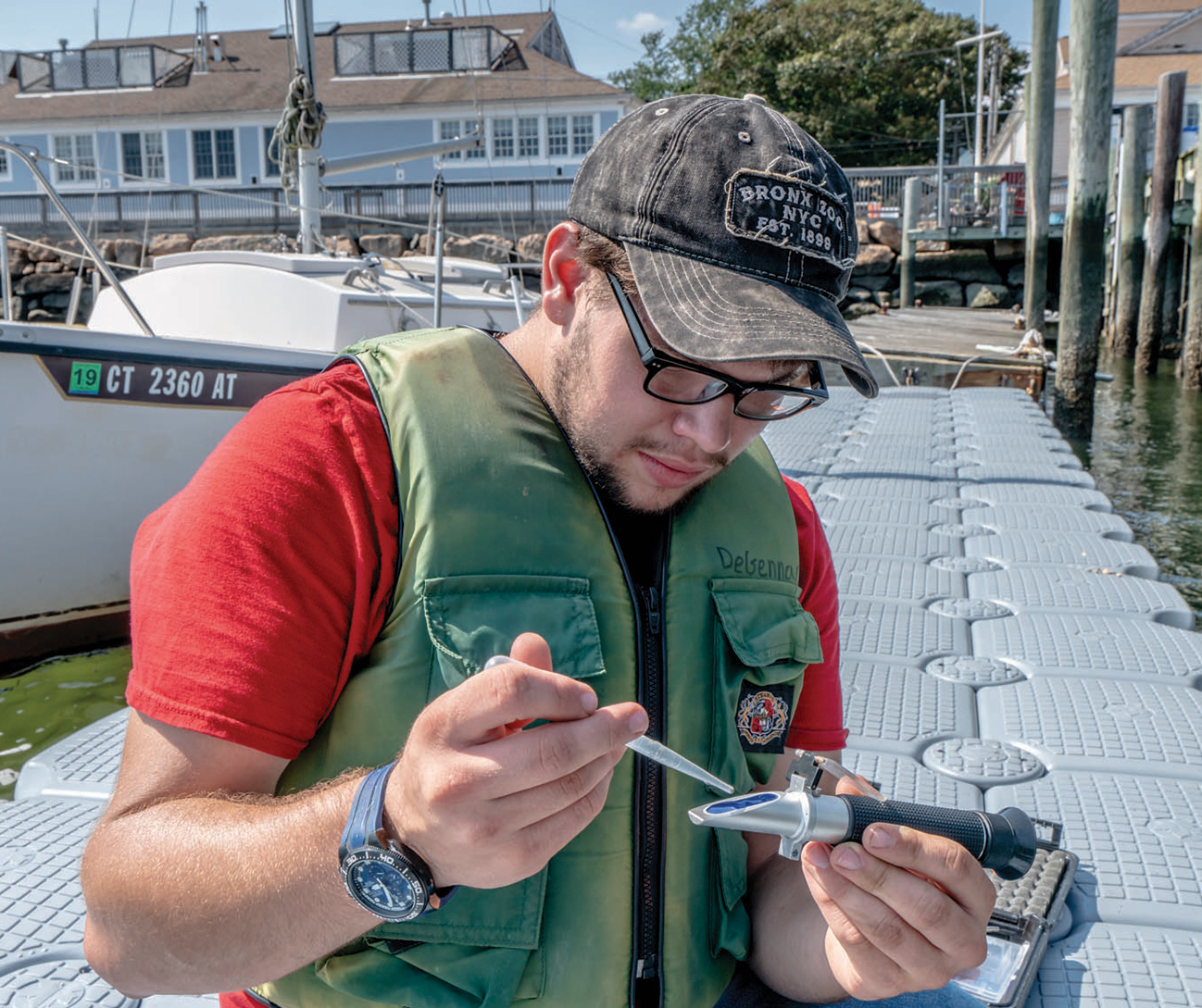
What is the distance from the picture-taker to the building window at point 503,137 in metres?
32.1

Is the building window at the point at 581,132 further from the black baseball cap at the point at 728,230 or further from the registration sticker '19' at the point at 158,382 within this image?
the black baseball cap at the point at 728,230

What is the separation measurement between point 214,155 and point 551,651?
35.2m

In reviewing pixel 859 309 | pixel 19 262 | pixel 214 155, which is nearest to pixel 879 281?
pixel 859 309

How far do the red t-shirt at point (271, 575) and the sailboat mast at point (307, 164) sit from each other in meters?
7.93

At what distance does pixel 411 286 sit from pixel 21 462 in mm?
3341

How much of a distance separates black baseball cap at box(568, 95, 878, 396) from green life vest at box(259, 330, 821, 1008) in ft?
0.97

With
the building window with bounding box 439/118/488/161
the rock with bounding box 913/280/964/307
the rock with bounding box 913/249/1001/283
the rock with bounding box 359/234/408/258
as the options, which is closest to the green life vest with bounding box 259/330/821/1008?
the rock with bounding box 913/249/1001/283

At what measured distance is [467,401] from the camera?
1.56 meters

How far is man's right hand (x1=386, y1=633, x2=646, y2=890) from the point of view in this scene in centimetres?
101

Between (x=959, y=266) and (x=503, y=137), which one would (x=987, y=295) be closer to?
(x=959, y=266)

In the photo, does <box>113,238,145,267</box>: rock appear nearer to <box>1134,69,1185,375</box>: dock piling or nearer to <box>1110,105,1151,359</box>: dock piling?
<box>1110,105,1151,359</box>: dock piling

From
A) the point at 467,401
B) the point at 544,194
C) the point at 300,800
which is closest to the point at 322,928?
the point at 300,800

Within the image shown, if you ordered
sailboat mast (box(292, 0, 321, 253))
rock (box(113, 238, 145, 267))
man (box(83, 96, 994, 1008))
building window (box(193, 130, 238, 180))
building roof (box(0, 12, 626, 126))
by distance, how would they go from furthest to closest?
1. building window (box(193, 130, 238, 180))
2. building roof (box(0, 12, 626, 126))
3. rock (box(113, 238, 145, 267))
4. sailboat mast (box(292, 0, 321, 253))
5. man (box(83, 96, 994, 1008))

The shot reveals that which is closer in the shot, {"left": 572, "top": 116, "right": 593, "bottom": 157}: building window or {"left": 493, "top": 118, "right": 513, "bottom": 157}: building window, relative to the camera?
{"left": 572, "top": 116, "right": 593, "bottom": 157}: building window
